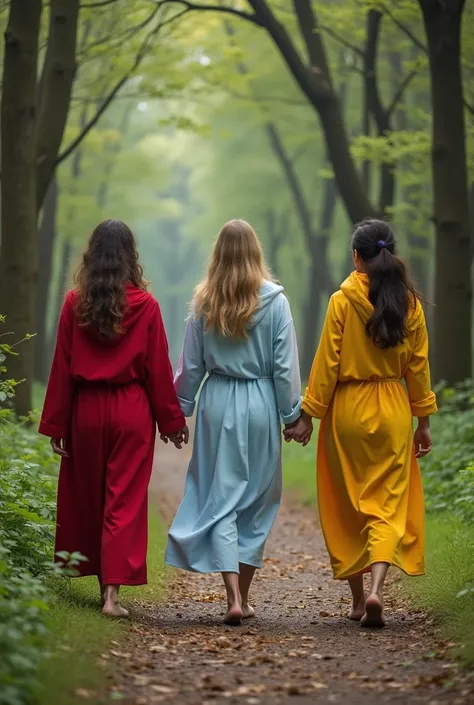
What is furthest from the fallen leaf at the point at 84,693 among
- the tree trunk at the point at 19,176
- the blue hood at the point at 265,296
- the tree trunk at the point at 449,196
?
the tree trunk at the point at 449,196

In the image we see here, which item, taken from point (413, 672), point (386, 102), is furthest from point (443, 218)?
point (386, 102)

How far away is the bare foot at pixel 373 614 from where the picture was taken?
6.18 metres

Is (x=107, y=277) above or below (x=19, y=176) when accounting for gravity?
below

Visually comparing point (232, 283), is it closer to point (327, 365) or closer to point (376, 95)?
point (327, 365)

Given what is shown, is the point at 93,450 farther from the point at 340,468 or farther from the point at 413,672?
the point at 413,672

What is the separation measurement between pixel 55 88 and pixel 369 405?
6.08 metres

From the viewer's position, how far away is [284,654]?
5.59 m

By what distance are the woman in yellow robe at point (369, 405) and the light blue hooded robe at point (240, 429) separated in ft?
0.82

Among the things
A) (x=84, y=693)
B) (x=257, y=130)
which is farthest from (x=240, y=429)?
(x=257, y=130)

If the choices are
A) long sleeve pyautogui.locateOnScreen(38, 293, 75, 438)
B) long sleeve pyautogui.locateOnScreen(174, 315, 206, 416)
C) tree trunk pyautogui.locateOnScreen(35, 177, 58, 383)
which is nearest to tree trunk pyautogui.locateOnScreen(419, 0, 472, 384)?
long sleeve pyautogui.locateOnScreen(174, 315, 206, 416)

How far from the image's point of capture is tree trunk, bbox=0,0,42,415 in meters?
9.84

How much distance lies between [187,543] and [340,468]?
3.34 feet

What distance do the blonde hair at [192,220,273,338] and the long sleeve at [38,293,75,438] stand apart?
2.66 ft

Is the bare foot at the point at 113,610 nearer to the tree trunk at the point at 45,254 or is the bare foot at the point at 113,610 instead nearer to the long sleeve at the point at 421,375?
the long sleeve at the point at 421,375
